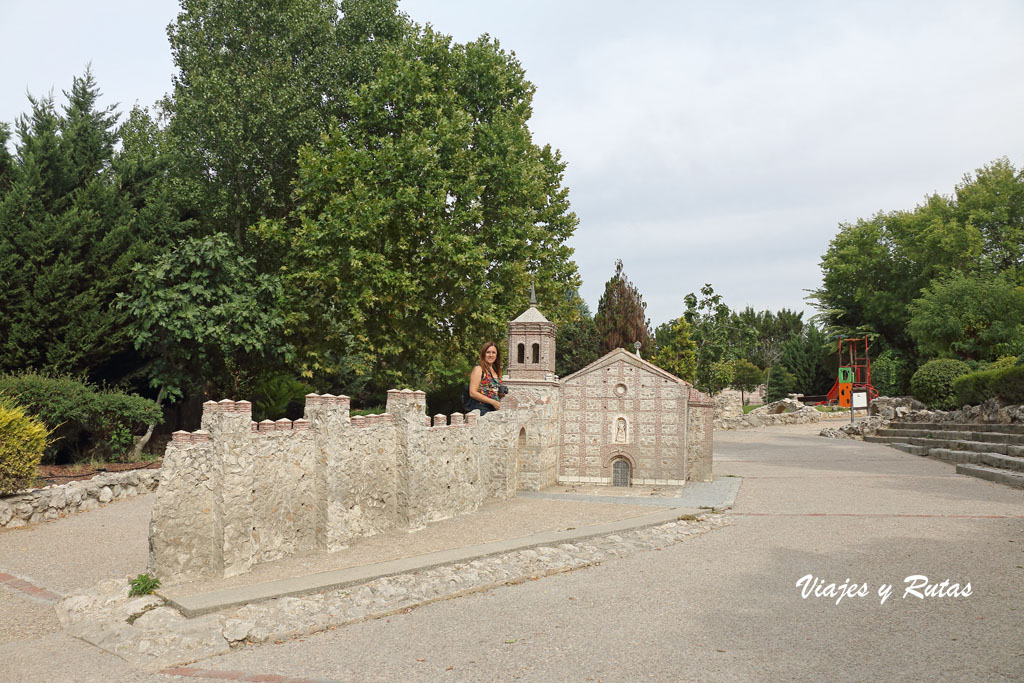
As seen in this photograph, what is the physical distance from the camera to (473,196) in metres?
23.5

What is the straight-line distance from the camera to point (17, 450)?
501 inches

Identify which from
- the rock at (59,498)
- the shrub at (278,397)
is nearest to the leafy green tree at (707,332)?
the shrub at (278,397)

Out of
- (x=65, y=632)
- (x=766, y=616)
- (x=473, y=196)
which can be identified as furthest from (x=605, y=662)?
(x=473, y=196)

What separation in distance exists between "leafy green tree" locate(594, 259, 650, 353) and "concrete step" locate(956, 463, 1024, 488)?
64.5 ft

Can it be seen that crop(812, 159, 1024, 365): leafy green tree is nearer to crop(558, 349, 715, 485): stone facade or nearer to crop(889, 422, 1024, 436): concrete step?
crop(889, 422, 1024, 436): concrete step

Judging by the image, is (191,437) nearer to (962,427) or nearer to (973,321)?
(962,427)

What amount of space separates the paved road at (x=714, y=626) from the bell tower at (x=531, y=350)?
7032 millimetres

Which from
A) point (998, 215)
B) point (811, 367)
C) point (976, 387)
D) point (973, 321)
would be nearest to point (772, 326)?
point (811, 367)

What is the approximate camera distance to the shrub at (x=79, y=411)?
16.0 metres

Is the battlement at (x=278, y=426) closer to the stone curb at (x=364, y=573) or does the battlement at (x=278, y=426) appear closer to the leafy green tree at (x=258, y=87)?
the stone curb at (x=364, y=573)

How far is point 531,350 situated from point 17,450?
10.7m

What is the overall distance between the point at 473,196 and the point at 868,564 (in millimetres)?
16840

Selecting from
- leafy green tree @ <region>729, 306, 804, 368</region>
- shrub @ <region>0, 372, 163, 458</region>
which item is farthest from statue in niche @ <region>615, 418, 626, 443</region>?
leafy green tree @ <region>729, 306, 804, 368</region>

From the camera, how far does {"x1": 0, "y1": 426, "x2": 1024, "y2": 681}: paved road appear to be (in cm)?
634
